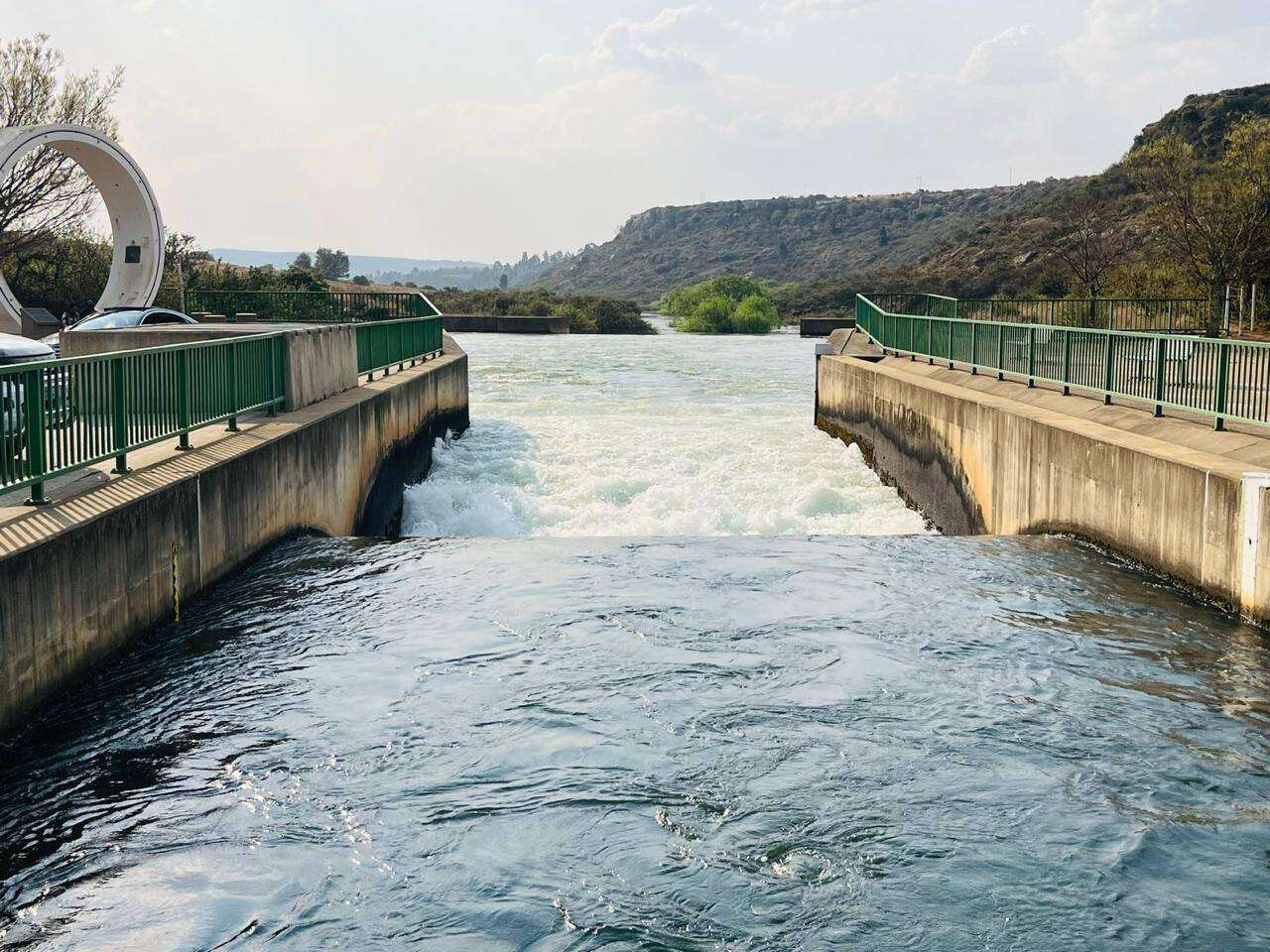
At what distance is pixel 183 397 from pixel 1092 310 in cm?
2612

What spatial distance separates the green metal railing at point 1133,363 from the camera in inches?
508

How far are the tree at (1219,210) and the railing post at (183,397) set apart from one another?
32.6m

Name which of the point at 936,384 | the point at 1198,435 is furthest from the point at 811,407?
the point at 1198,435

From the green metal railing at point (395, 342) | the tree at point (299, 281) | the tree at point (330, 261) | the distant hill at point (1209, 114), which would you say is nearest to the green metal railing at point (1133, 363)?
the green metal railing at point (395, 342)

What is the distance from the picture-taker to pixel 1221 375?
43.4 feet

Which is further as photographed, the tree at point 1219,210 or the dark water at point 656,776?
the tree at point 1219,210

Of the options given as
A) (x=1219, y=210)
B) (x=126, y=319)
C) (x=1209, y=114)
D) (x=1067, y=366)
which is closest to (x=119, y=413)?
(x=1067, y=366)

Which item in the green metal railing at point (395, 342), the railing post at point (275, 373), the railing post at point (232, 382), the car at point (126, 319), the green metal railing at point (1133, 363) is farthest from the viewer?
the green metal railing at point (395, 342)

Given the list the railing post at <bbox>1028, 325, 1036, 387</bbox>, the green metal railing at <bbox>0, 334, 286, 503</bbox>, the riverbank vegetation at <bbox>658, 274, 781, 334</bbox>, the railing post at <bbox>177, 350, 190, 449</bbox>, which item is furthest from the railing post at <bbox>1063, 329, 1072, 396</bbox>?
the riverbank vegetation at <bbox>658, 274, 781, 334</bbox>

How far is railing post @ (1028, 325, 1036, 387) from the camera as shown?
752 inches

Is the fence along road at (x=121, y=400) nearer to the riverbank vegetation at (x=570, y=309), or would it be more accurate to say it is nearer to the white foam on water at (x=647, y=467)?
the white foam on water at (x=647, y=467)

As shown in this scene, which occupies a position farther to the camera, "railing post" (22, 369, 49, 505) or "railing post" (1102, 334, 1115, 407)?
"railing post" (1102, 334, 1115, 407)

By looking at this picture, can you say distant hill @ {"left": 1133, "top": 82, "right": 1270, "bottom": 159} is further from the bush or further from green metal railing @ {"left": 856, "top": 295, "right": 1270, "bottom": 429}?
green metal railing @ {"left": 856, "top": 295, "right": 1270, "bottom": 429}

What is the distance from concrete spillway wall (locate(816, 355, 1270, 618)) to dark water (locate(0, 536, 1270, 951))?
0.66 m
